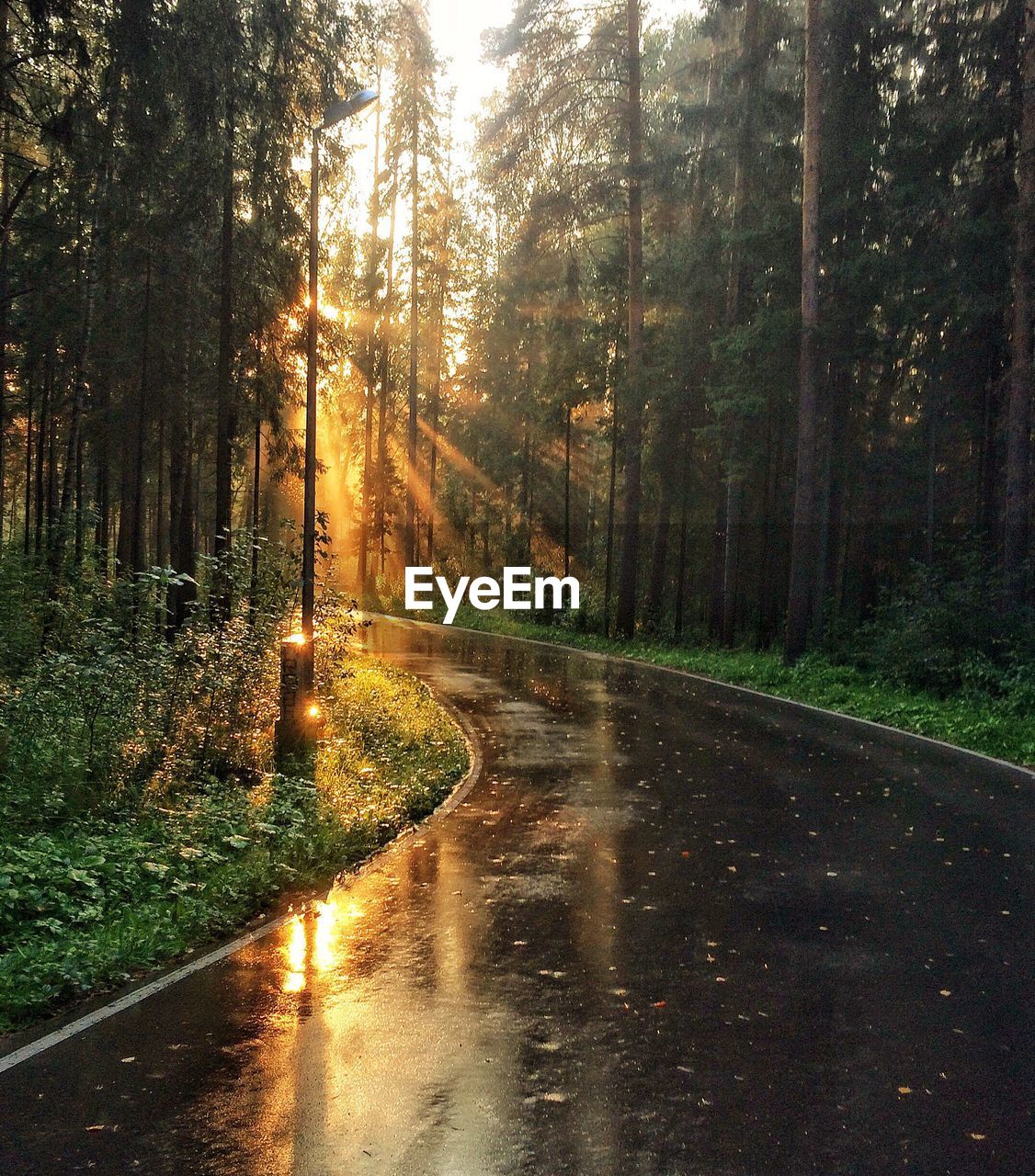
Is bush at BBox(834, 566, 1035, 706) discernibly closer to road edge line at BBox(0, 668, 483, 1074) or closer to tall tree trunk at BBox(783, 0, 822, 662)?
tall tree trunk at BBox(783, 0, 822, 662)

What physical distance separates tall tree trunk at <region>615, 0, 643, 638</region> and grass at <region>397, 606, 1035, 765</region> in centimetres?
184

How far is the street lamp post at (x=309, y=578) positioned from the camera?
478 inches

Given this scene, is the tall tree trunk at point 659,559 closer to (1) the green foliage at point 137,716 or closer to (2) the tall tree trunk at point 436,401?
(2) the tall tree trunk at point 436,401

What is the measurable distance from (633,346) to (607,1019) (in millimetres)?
27561

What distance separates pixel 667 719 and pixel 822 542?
12403 millimetres

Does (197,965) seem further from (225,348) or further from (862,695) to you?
(225,348)

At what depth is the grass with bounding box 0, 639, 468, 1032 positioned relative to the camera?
20.7 feet

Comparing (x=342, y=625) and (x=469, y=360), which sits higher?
(x=469, y=360)

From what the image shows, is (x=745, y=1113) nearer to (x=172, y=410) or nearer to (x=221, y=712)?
(x=221, y=712)

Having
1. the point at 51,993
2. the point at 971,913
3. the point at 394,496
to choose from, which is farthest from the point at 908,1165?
the point at 394,496

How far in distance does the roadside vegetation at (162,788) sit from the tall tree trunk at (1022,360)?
11.7 meters

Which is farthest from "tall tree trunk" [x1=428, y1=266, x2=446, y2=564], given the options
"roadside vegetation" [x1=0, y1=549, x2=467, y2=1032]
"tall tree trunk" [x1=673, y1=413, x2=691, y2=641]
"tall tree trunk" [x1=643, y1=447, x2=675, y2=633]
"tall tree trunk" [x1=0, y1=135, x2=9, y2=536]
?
"roadside vegetation" [x1=0, y1=549, x2=467, y2=1032]

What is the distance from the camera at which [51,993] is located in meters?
5.86

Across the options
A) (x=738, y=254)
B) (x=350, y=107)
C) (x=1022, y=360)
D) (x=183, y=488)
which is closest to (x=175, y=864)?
(x=350, y=107)
